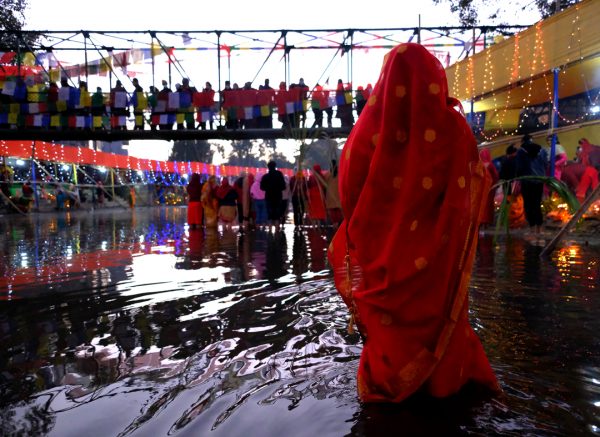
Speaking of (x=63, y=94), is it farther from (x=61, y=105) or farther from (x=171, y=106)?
(x=171, y=106)

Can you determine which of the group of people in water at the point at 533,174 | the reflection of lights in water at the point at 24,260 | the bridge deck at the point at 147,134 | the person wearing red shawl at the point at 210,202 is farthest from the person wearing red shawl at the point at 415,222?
the bridge deck at the point at 147,134

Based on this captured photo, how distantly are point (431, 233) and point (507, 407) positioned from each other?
0.78 metres

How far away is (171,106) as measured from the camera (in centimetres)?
1739

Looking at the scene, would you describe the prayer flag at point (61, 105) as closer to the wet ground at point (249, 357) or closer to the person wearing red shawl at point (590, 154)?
the wet ground at point (249, 357)

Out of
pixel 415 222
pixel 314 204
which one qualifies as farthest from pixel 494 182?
pixel 415 222

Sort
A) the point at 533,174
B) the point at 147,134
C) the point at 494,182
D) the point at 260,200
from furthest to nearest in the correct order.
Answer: the point at 147,134 → the point at 260,200 → the point at 494,182 → the point at 533,174

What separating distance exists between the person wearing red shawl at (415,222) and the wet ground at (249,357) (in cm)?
24

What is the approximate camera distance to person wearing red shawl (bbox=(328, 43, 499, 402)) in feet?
6.44

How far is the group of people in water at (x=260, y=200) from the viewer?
1479 cm

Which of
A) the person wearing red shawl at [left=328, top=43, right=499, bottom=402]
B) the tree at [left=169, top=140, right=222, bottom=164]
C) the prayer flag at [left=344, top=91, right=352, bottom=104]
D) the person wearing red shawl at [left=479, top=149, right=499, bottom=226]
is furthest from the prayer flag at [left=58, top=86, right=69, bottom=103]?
the tree at [left=169, top=140, right=222, bottom=164]

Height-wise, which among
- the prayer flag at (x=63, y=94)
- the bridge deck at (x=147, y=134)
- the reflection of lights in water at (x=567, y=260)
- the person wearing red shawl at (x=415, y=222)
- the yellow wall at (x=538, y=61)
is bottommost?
the reflection of lights in water at (x=567, y=260)

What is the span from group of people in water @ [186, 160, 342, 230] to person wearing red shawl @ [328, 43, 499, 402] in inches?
462

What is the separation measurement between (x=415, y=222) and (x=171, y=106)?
54.1 feet

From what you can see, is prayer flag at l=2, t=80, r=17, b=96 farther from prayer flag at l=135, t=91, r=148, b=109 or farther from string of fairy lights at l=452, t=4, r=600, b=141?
string of fairy lights at l=452, t=4, r=600, b=141
